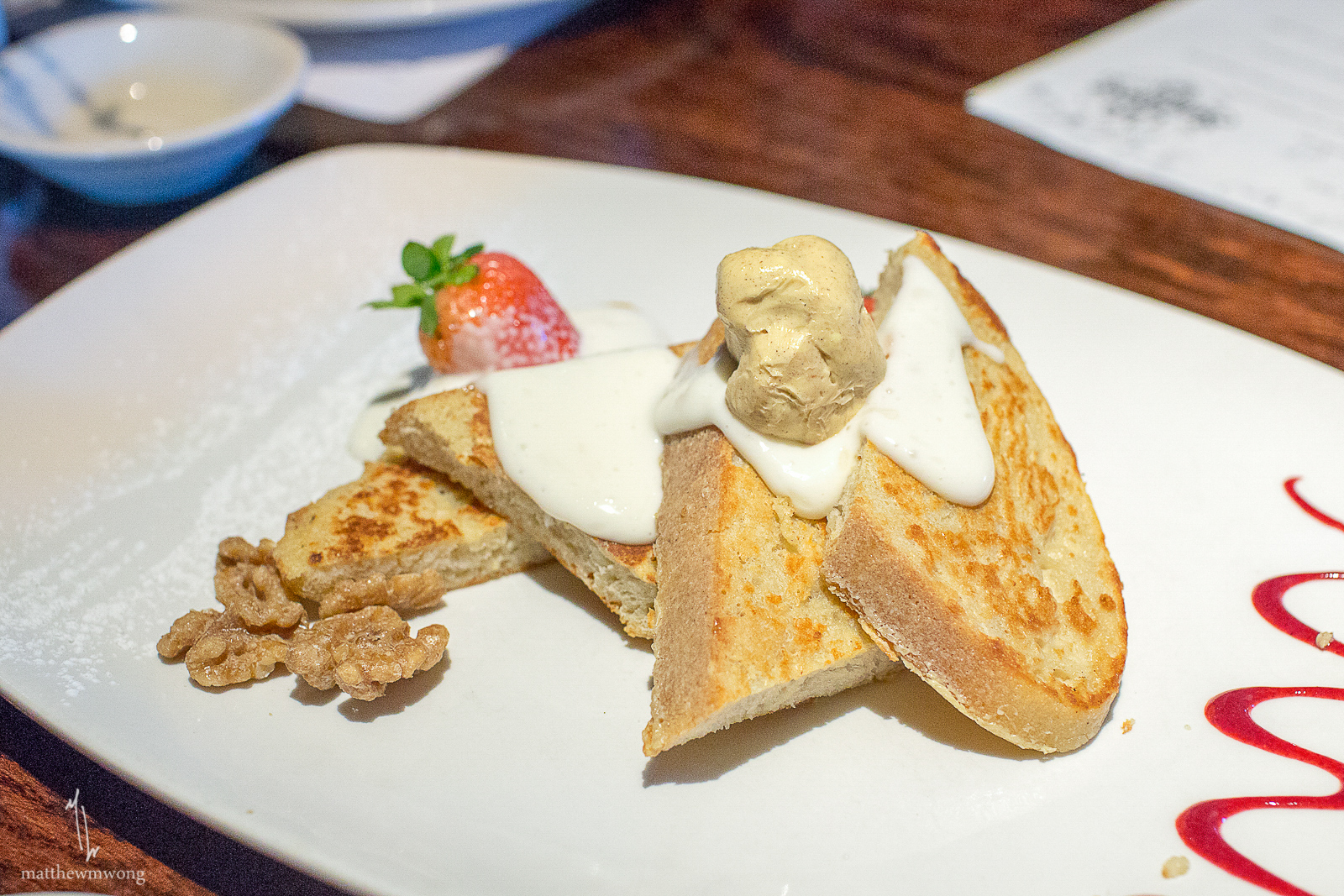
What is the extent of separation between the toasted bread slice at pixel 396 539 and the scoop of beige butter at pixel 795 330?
26.8 inches

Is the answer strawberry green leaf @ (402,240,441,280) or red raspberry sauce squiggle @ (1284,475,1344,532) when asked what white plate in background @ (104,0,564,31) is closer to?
strawberry green leaf @ (402,240,441,280)

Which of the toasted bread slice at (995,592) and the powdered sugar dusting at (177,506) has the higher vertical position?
the toasted bread slice at (995,592)

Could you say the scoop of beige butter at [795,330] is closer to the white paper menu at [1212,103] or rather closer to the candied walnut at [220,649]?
the candied walnut at [220,649]

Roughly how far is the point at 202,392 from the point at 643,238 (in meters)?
1.29

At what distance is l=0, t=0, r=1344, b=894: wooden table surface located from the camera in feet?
9.78

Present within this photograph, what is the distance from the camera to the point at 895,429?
1805mm

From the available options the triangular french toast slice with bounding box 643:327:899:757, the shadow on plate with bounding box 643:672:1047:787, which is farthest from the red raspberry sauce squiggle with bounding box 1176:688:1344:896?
the triangular french toast slice with bounding box 643:327:899:757

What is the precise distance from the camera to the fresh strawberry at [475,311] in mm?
2314

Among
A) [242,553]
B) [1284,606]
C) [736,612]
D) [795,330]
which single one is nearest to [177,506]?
[242,553]

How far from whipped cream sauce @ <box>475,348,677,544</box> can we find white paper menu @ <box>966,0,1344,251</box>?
2.19 meters

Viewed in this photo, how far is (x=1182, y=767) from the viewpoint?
1660mm

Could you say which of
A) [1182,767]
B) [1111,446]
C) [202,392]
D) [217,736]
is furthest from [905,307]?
[202,392]
